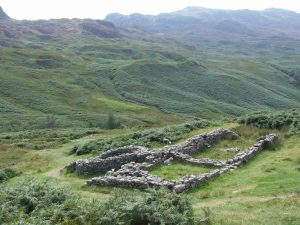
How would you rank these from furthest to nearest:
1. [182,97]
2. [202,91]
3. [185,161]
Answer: [202,91] → [182,97] → [185,161]

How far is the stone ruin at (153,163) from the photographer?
27372mm

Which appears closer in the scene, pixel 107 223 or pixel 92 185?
pixel 107 223

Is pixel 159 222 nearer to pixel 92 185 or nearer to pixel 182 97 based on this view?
pixel 92 185

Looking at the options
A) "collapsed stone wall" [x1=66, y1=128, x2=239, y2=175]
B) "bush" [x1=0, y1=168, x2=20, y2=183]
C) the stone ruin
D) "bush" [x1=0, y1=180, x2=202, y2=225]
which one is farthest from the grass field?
"bush" [x1=0, y1=180, x2=202, y2=225]

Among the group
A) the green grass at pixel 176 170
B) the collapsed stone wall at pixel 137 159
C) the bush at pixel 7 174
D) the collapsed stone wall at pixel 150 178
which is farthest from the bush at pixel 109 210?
the bush at pixel 7 174

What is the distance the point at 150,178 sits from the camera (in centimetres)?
2772

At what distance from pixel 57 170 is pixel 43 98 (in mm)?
116128

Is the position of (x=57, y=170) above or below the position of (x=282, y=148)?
below

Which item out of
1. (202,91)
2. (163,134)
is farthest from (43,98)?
(163,134)

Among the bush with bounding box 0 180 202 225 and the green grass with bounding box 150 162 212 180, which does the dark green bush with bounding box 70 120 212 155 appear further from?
the bush with bounding box 0 180 202 225

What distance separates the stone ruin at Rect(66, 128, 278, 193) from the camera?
89.8 feet

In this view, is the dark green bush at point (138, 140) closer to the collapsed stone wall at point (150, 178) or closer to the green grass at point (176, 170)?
the green grass at point (176, 170)

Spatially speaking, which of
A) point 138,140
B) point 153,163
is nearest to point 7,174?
point 153,163

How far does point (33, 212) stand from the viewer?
59.3ft
